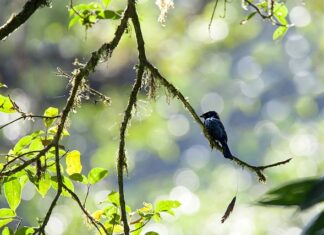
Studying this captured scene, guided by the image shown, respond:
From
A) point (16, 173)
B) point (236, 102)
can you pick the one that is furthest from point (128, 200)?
point (16, 173)

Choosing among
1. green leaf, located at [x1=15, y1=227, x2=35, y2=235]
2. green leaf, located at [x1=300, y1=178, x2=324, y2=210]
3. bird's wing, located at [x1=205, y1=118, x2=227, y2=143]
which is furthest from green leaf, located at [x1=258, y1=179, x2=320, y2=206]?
bird's wing, located at [x1=205, y1=118, x2=227, y2=143]

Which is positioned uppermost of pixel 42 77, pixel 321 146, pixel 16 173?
pixel 42 77

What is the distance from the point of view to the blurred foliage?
12.1 metres

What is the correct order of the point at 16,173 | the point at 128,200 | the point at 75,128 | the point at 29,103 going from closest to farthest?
the point at 16,173
the point at 29,103
the point at 75,128
the point at 128,200

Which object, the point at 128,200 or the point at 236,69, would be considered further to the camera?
the point at 236,69

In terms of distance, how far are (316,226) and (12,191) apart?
1159 millimetres

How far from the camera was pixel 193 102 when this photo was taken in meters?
17.2

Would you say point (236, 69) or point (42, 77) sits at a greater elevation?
point (236, 69)

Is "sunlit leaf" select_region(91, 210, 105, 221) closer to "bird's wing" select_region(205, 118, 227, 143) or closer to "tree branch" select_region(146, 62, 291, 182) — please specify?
"tree branch" select_region(146, 62, 291, 182)

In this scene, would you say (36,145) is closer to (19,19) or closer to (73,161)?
(73,161)

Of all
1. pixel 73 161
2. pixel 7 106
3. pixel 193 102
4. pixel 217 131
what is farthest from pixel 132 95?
pixel 193 102

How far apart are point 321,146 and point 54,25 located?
5237 millimetres

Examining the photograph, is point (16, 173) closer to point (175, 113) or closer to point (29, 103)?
point (29, 103)

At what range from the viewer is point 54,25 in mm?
13086
